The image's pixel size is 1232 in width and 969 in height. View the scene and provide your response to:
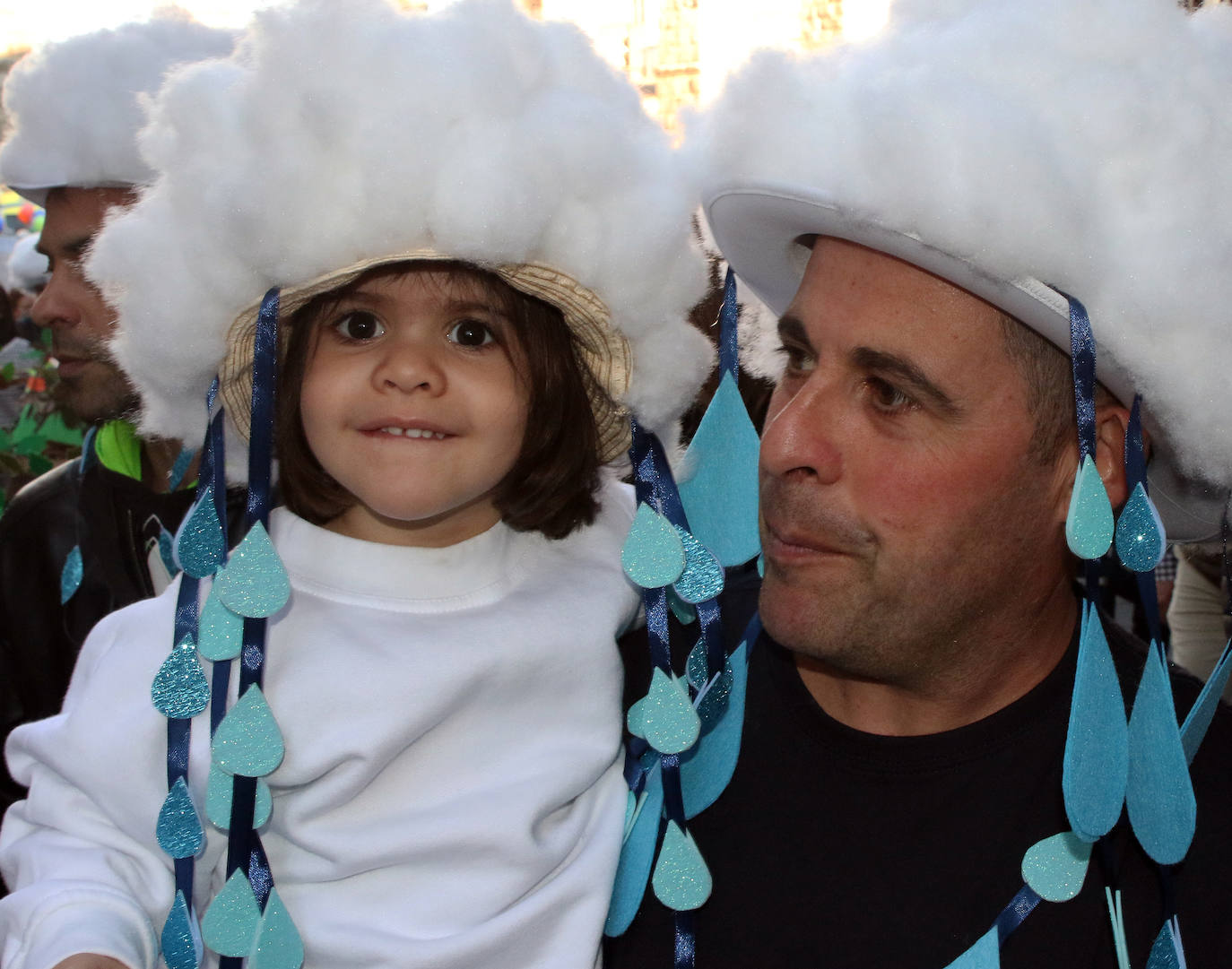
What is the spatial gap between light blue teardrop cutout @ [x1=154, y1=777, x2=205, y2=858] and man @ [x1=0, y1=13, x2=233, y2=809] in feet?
4.18

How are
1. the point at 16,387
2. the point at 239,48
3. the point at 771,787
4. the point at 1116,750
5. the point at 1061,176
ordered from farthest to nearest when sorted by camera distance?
the point at 16,387 < the point at 771,787 < the point at 239,48 < the point at 1116,750 < the point at 1061,176

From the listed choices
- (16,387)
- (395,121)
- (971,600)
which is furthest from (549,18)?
(16,387)

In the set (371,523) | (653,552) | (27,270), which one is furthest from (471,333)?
(27,270)

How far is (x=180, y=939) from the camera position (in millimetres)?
1669

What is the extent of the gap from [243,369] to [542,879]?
0.95 m

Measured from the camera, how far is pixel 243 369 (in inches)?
→ 76.1

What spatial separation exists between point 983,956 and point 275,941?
3.25 feet

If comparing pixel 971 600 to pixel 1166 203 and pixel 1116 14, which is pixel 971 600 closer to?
pixel 1166 203

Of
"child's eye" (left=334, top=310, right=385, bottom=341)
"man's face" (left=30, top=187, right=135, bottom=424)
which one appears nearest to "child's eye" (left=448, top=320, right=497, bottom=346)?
"child's eye" (left=334, top=310, right=385, bottom=341)

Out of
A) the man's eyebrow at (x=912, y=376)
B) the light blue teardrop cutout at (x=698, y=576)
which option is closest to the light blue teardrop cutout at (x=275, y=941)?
the light blue teardrop cutout at (x=698, y=576)

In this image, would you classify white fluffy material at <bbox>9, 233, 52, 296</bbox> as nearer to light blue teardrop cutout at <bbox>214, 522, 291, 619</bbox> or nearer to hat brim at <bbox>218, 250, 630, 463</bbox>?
hat brim at <bbox>218, 250, 630, 463</bbox>

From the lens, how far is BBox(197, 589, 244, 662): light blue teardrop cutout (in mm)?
1704

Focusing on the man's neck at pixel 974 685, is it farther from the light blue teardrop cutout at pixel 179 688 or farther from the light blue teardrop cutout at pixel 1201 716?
the light blue teardrop cutout at pixel 179 688

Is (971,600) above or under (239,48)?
under
